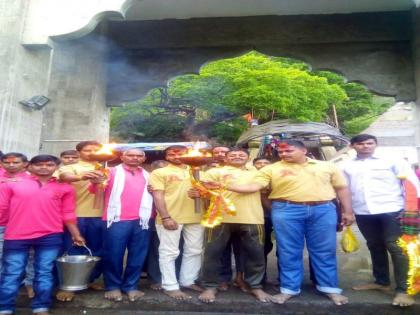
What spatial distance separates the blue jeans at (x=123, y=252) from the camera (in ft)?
13.4

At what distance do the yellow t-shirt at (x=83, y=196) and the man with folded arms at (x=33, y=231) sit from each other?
1.39 feet

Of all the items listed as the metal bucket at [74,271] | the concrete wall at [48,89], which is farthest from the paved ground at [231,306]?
the concrete wall at [48,89]

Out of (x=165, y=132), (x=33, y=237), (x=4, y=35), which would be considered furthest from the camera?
(x=165, y=132)

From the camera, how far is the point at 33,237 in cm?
374

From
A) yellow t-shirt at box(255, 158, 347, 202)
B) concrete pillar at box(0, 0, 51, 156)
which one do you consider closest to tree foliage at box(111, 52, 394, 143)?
concrete pillar at box(0, 0, 51, 156)

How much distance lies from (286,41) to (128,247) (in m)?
4.97

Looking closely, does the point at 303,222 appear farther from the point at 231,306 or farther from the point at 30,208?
the point at 30,208

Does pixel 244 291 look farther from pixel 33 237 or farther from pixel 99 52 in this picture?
pixel 99 52

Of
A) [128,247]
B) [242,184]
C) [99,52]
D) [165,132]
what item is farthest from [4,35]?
[165,132]

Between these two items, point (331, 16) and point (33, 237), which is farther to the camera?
point (331, 16)

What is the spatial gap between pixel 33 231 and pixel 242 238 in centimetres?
217

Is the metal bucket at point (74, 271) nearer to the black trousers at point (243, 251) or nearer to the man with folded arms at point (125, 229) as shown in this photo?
the man with folded arms at point (125, 229)

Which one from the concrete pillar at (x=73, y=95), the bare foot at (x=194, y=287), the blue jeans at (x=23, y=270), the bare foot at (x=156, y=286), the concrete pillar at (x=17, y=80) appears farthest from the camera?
the concrete pillar at (x=73, y=95)

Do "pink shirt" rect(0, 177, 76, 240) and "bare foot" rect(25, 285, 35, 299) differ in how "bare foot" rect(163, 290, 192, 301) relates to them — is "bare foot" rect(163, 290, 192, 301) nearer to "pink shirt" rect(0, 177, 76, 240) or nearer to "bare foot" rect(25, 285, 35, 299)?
"pink shirt" rect(0, 177, 76, 240)
